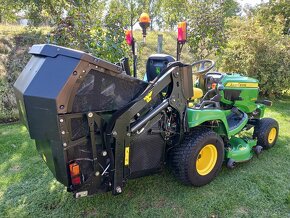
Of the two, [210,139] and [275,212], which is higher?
[210,139]

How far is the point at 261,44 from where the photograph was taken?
6.85 m

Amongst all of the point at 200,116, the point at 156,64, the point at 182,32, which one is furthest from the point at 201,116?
the point at 182,32

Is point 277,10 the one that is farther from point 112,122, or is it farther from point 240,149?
point 112,122

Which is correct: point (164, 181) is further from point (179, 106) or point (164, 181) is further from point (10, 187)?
point (10, 187)

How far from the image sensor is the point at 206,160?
3.03 metres

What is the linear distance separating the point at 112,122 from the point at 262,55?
5.88 m

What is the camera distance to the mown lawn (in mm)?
2576

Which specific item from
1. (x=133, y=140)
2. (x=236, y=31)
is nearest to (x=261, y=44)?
(x=236, y=31)

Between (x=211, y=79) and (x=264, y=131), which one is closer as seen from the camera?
(x=211, y=79)

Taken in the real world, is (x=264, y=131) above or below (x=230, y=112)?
below

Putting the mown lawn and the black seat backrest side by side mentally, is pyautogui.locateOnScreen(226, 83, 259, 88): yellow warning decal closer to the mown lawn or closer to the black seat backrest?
the mown lawn

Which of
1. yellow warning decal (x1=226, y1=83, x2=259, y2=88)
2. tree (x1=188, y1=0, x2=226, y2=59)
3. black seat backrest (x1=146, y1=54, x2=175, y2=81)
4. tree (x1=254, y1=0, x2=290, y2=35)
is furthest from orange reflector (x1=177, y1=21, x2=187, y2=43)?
tree (x1=254, y1=0, x2=290, y2=35)

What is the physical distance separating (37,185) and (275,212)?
8.16ft

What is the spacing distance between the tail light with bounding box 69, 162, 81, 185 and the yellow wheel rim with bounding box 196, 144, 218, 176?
1.35 metres
